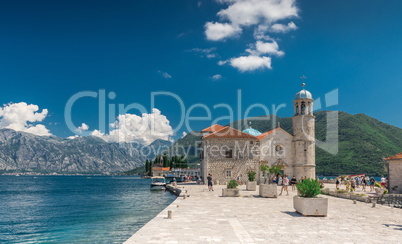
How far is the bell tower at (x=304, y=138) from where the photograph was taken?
43.2 meters

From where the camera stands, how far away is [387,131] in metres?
145

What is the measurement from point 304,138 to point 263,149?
18.1 feet

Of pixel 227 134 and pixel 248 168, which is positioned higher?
pixel 227 134

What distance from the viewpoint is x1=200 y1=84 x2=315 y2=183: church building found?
139 feet

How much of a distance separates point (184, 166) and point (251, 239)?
113 meters

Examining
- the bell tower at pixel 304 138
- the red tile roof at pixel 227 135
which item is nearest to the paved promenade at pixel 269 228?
the red tile roof at pixel 227 135

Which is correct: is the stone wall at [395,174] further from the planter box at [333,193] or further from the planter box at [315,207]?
the planter box at [315,207]

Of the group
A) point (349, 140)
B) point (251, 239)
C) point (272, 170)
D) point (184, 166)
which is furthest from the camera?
point (349, 140)

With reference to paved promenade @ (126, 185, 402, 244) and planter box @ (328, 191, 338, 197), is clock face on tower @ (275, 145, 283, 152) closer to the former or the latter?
planter box @ (328, 191, 338, 197)

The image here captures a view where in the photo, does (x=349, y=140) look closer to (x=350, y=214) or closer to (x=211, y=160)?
(x=211, y=160)

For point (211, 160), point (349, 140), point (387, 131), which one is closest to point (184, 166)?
point (349, 140)

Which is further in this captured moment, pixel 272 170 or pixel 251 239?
pixel 272 170

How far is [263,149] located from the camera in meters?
44.7

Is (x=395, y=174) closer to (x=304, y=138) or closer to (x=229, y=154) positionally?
(x=304, y=138)
